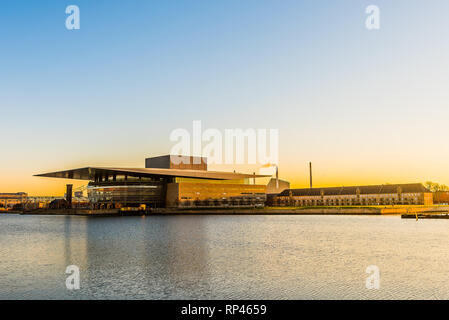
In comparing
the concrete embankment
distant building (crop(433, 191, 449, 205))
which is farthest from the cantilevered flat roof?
distant building (crop(433, 191, 449, 205))

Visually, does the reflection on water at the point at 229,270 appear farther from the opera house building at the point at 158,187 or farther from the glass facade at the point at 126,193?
the glass facade at the point at 126,193

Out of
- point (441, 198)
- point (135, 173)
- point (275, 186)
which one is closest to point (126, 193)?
point (135, 173)

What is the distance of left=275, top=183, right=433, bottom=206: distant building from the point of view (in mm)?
92688

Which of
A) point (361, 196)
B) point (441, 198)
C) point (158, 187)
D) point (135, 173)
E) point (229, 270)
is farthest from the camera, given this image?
point (441, 198)

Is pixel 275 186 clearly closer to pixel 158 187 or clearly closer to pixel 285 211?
pixel 158 187

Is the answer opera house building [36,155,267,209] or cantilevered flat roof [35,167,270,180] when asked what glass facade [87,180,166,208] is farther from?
cantilevered flat roof [35,167,270,180]

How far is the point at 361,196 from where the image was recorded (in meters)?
102

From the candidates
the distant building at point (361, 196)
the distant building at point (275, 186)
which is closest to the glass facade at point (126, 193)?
the distant building at point (361, 196)

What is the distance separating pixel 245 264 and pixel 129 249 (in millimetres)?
7898

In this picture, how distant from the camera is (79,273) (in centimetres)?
1438

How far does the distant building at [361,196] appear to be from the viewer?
92688mm

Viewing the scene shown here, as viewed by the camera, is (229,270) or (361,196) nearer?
(229,270)

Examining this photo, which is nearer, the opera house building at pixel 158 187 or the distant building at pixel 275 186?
the opera house building at pixel 158 187
